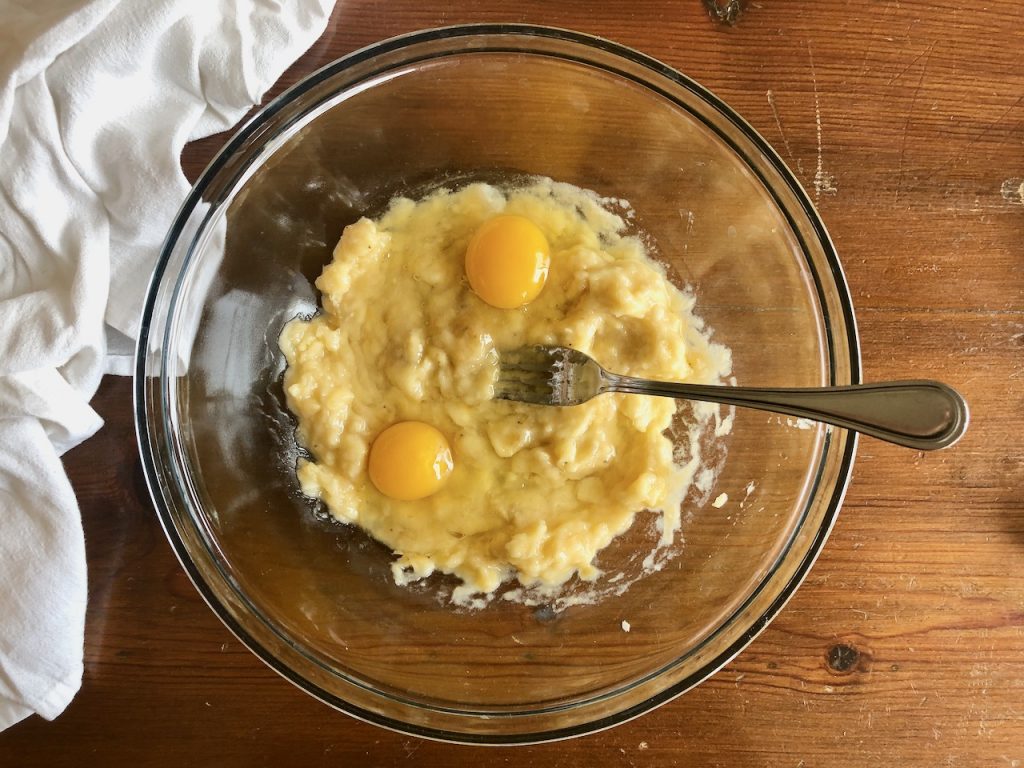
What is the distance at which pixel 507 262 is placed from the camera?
A: 1979 millimetres

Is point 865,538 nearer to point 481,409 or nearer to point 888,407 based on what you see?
point 888,407

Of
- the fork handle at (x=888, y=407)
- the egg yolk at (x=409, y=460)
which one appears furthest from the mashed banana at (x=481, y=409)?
the fork handle at (x=888, y=407)

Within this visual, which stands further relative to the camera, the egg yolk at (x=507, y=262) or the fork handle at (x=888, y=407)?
the egg yolk at (x=507, y=262)

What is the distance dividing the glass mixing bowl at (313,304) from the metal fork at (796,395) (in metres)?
0.33

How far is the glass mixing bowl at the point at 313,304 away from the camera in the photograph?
1.89 m

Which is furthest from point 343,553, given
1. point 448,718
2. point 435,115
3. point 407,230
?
point 435,115

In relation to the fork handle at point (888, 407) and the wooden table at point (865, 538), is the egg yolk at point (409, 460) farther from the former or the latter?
the fork handle at point (888, 407)

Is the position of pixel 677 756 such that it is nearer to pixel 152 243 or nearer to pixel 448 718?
pixel 448 718

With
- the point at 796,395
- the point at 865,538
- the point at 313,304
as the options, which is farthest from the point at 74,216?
the point at 865,538

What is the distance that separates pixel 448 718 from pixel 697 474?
3.00 ft

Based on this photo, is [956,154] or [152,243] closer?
[152,243]

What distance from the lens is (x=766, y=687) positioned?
212 cm

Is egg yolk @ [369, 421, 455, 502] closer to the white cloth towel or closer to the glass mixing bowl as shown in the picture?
the glass mixing bowl

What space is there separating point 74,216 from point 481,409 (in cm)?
115
